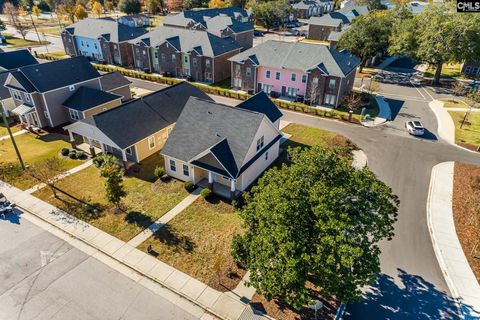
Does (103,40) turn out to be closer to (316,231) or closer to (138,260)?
(138,260)

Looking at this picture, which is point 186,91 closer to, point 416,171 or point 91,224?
point 91,224

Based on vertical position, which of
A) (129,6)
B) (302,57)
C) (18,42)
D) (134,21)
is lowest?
(18,42)

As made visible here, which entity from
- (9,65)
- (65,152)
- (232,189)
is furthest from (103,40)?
(232,189)

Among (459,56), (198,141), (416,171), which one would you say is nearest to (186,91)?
(198,141)

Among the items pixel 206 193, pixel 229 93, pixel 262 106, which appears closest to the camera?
pixel 206 193

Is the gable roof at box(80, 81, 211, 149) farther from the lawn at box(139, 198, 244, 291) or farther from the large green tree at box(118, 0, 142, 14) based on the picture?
the large green tree at box(118, 0, 142, 14)

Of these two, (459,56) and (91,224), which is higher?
(459,56)

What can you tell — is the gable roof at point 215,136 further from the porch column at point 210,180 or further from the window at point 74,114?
the window at point 74,114
